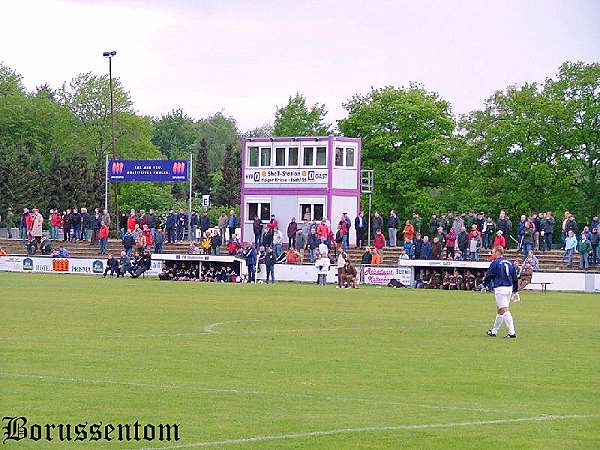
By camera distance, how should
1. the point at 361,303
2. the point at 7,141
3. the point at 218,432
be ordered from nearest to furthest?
the point at 218,432 → the point at 361,303 → the point at 7,141

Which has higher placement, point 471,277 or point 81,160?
point 81,160

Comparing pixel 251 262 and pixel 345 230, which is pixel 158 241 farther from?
pixel 251 262

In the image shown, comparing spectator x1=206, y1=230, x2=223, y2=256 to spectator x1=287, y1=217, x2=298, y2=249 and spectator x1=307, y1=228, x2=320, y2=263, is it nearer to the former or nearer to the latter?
spectator x1=287, y1=217, x2=298, y2=249

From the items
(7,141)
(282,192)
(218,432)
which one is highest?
(7,141)

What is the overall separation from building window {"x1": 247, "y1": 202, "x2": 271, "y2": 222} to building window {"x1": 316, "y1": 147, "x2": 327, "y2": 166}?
3743 mm

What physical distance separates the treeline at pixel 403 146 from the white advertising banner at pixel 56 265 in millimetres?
33073

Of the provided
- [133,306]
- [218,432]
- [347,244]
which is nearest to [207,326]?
[133,306]

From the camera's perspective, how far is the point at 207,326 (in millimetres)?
30000

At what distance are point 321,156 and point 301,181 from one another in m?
1.81

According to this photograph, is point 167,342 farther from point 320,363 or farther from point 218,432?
point 218,432

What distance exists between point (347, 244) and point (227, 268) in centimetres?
802

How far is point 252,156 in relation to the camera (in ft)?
256

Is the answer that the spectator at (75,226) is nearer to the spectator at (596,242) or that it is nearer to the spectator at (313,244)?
the spectator at (313,244)

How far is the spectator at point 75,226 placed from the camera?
7419 centimetres
